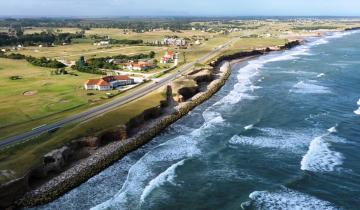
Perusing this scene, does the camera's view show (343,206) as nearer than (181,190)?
Yes

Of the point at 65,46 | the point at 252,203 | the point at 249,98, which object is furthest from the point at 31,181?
the point at 65,46

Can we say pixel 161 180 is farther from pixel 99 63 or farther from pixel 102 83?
pixel 99 63

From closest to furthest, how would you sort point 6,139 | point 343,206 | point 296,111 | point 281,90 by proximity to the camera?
point 343,206, point 6,139, point 296,111, point 281,90

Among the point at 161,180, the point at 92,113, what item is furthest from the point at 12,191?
the point at 92,113

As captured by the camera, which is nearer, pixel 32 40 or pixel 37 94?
pixel 37 94

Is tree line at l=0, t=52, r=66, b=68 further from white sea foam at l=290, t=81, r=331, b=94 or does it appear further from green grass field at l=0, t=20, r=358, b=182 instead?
white sea foam at l=290, t=81, r=331, b=94

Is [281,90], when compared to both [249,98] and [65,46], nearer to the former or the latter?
[249,98]

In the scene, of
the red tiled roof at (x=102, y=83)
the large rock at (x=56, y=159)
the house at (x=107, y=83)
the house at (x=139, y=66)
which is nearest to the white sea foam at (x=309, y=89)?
the house at (x=107, y=83)
